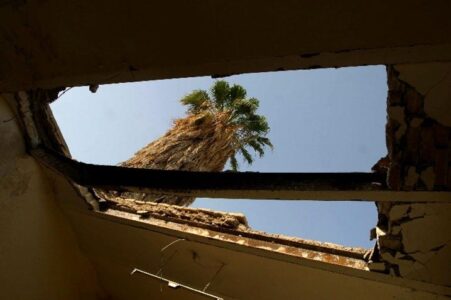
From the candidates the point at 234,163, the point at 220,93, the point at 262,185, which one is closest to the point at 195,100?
the point at 220,93

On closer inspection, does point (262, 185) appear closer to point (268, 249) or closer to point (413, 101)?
point (413, 101)

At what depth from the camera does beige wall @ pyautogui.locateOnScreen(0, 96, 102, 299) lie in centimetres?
370

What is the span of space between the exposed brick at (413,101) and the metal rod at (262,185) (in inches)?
16.6

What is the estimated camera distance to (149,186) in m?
2.56

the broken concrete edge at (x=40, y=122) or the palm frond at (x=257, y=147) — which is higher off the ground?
the palm frond at (x=257, y=147)

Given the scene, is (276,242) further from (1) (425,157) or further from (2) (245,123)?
(2) (245,123)

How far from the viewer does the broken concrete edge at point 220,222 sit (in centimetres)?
311

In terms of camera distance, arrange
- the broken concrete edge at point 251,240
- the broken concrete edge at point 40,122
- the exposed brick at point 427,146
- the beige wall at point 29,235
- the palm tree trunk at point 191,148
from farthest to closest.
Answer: the palm tree trunk at point 191,148 → the broken concrete edge at point 40,122 → the beige wall at point 29,235 → the broken concrete edge at point 251,240 → the exposed brick at point 427,146

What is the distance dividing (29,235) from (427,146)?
12.1ft

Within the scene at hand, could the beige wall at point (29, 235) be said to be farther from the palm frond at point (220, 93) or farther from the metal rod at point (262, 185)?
the palm frond at point (220, 93)

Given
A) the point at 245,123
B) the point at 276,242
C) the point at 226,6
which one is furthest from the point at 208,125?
the point at 226,6

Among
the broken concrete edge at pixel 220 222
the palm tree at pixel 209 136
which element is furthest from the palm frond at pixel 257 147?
the broken concrete edge at pixel 220 222

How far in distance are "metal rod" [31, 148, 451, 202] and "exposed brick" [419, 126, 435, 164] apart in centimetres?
22

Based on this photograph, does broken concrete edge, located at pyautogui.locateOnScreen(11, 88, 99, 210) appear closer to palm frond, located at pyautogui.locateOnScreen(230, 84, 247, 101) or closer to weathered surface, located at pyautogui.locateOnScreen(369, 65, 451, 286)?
weathered surface, located at pyautogui.locateOnScreen(369, 65, 451, 286)
